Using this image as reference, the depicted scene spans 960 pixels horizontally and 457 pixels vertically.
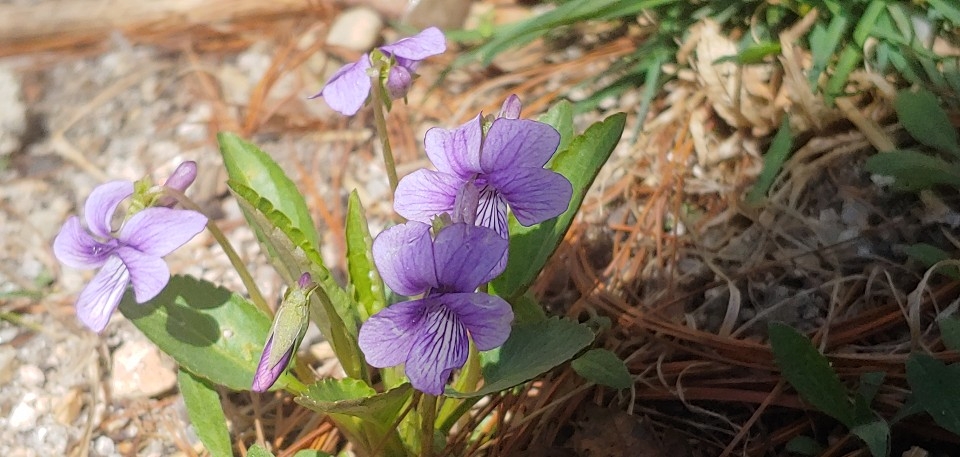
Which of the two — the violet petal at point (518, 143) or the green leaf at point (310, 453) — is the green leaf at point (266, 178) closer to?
the green leaf at point (310, 453)

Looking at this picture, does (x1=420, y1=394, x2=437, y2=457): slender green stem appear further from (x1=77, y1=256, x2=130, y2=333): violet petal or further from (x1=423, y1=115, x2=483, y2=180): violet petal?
(x1=77, y1=256, x2=130, y2=333): violet petal

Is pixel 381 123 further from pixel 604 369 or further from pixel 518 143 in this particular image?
pixel 604 369

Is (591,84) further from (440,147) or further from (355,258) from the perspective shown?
(440,147)

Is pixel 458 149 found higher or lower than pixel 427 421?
higher

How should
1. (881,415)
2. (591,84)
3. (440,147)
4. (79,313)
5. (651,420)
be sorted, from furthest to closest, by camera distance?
(591,84) → (651,420) → (881,415) → (79,313) → (440,147)

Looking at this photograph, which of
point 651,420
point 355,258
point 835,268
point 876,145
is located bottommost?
point 651,420

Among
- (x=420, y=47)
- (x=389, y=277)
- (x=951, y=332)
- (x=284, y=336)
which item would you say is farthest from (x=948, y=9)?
(x=284, y=336)

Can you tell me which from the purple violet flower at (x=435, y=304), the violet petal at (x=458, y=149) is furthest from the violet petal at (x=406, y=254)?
the violet petal at (x=458, y=149)

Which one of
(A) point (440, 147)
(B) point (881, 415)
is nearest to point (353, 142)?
(A) point (440, 147)
